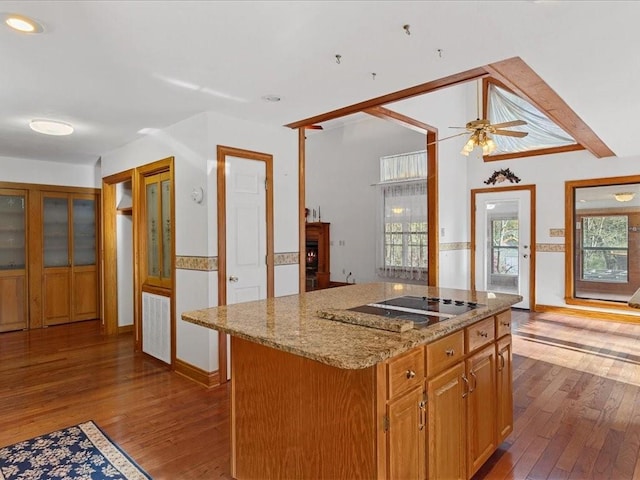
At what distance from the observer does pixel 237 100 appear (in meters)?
3.11

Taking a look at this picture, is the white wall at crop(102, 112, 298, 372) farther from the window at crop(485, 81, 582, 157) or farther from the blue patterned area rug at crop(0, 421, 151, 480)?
the window at crop(485, 81, 582, 157)

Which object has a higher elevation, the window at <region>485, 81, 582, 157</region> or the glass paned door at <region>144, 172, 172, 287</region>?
the window at <region>485, 81, 582, 157</region>

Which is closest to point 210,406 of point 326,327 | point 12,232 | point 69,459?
point 69,459

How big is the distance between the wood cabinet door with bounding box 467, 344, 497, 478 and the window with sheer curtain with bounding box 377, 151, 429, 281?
555 cm

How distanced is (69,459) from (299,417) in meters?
1.57

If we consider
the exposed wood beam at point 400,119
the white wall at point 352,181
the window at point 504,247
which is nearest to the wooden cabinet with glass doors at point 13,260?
the exposed wood beam at point 400,119

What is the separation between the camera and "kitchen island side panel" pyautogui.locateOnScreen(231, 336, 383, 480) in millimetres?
1433

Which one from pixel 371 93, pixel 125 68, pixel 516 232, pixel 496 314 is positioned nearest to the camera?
pixel 496 314

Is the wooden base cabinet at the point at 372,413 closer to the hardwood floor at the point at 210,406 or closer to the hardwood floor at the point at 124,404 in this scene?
the hardwood floor at the point at 210,406

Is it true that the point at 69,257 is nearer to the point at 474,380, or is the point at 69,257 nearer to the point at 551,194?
the point at 474,380

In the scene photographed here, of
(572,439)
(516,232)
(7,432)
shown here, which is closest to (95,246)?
(7,432)

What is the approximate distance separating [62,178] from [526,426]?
623 centimetres

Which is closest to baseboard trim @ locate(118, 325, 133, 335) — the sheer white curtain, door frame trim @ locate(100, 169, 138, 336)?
door frame trim @ locate(100, 169, 138, 336)

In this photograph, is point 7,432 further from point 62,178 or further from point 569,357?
point 569,357
